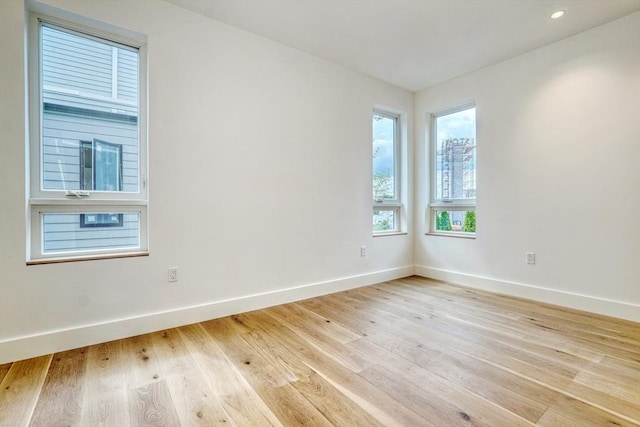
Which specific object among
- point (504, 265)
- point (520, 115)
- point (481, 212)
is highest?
point (520, 115)

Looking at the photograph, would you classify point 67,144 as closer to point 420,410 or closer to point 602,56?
point 420,410

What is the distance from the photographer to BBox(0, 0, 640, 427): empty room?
1567 mm

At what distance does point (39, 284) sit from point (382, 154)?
355cm

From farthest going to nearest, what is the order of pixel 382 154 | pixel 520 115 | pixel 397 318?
A: 1. pixel 382 154
2. pixel 520 115
3. pixel 397 318

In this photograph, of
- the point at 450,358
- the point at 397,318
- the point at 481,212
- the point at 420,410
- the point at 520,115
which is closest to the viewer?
the point at 420,410

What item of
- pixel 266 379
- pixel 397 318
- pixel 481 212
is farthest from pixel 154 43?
pixel 481 212

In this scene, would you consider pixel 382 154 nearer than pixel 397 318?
No

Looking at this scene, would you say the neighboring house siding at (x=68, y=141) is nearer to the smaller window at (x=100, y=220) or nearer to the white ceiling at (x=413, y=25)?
the smaller window at (x=100, y=220)

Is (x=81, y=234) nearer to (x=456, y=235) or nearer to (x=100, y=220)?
(x=100, y=220)

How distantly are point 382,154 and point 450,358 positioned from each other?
268cm

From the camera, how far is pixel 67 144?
2072 millimetres

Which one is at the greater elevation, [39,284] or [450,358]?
[39,284]

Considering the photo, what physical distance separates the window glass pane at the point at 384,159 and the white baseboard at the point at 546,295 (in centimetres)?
121

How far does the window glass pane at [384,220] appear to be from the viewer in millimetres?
3869
